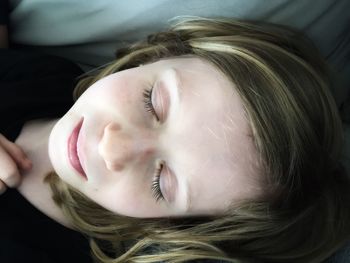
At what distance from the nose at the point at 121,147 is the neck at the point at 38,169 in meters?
0.19

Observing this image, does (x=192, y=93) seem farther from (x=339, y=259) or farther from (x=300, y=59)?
(x=339, y=259)

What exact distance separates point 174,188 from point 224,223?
117 mm

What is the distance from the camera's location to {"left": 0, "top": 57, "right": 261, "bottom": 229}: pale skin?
887mm

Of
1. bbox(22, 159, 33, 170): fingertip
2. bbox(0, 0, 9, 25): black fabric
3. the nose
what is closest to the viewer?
the nose

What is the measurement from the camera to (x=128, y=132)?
90 centimetres

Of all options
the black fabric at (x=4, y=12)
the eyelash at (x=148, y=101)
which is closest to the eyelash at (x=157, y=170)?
the eyelash at (x=148, y=101)

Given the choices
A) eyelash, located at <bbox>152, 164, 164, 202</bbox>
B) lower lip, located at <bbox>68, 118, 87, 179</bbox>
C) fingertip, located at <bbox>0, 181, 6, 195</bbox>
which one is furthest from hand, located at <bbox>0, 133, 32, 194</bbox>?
eyelash, located at <bbox>152, 164, 164, 202</bbox>

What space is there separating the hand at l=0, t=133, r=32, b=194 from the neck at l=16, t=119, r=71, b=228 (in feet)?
0.08

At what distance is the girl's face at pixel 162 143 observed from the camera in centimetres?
89

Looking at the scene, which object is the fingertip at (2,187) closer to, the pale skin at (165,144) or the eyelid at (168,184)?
the pale skin at (165,144)

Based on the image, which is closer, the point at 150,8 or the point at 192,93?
the point at 192,93

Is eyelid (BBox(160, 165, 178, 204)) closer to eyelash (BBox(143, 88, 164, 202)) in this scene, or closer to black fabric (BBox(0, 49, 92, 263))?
eyelash (BBox(143, 88, 164, 202))

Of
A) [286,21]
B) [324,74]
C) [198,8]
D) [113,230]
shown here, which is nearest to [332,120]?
[324,74]

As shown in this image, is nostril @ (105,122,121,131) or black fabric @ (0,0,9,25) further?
black fabric @ (0,0,9,25)
